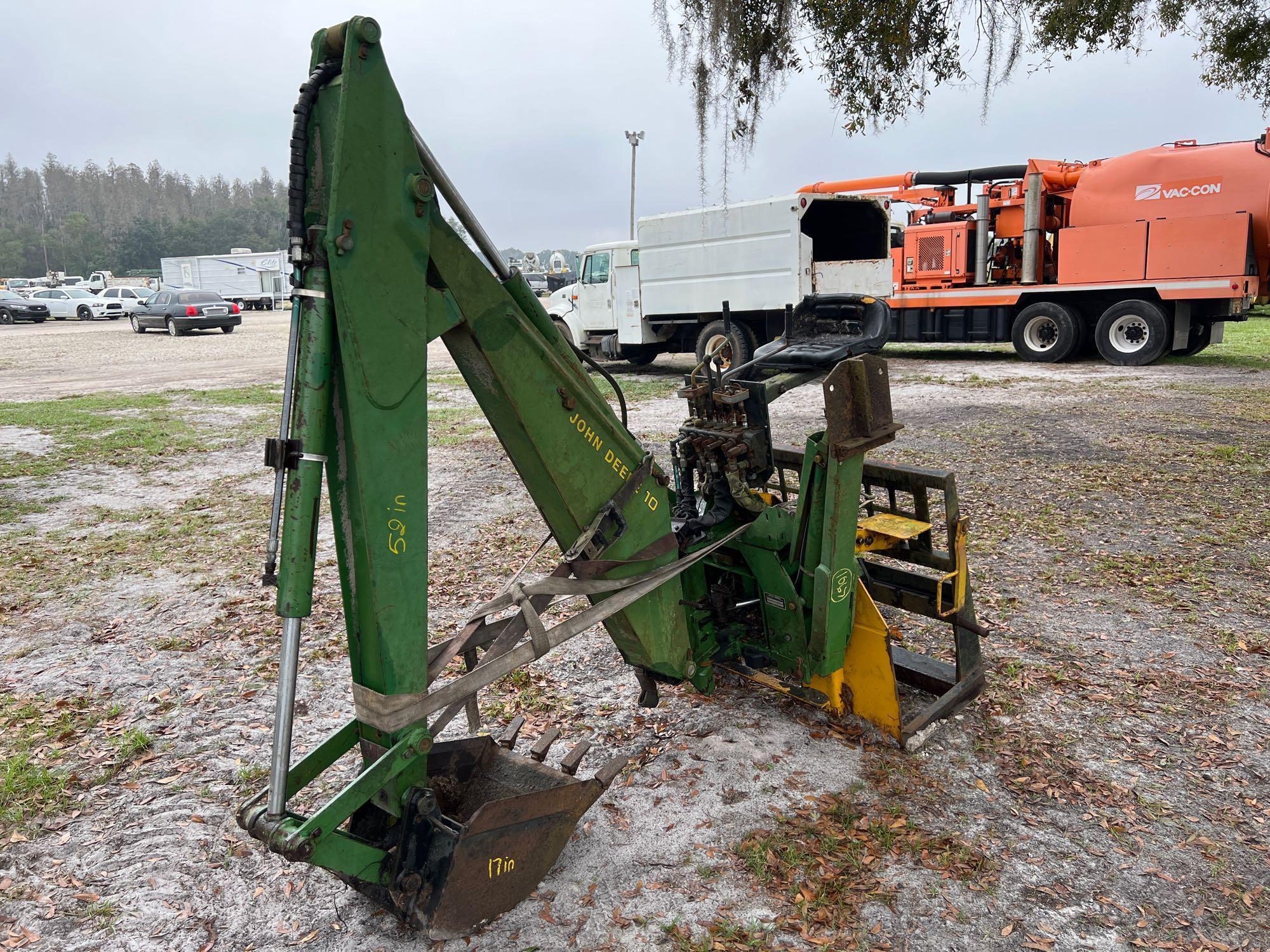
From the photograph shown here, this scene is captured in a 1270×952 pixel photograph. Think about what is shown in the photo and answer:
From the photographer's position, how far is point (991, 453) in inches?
360

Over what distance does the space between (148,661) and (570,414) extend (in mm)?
3314

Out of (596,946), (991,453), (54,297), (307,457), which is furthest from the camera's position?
(54,297)

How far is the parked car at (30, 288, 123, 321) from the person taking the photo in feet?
130

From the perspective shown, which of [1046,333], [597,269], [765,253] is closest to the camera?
[765,253]

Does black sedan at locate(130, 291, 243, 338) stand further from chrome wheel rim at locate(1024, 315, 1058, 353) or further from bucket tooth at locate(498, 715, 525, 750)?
bucket tooth at locate(498, 715, 525, 750)

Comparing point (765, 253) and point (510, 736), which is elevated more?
point (765, 253)

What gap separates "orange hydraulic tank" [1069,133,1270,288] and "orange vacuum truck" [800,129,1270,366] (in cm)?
2

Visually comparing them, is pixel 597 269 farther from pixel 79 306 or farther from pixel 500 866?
pixel 79 306

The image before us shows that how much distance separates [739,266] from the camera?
15133 millimetres

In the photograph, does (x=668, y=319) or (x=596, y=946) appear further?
(x=668, y=319)

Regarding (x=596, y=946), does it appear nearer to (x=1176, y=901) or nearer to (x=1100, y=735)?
(x=1176, y=901)

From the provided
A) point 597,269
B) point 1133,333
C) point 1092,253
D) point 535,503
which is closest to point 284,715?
point 535,503

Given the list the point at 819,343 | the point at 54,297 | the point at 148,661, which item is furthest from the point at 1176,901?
the point at 54,297

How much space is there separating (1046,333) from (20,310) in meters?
40.3
